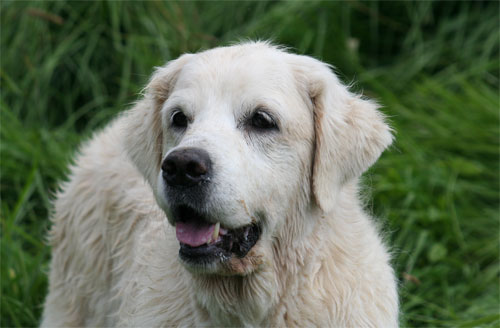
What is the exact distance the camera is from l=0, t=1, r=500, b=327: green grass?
221 inches

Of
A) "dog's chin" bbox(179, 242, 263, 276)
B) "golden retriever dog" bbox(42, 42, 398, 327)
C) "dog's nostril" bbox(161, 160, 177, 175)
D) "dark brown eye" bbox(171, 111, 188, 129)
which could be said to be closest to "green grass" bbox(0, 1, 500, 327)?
"golden retriever dog" bbox(42, 42, 398, 327)

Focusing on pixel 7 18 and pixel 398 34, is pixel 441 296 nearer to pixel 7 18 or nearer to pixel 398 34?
pixel 398 34

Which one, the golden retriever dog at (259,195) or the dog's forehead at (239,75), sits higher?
the dog's forehead at (239,75)

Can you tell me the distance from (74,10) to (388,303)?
478 centimetres

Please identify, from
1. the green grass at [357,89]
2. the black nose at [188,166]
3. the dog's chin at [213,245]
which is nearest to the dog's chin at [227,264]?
the dog's chin at [213,245]

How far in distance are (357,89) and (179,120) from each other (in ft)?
12.4

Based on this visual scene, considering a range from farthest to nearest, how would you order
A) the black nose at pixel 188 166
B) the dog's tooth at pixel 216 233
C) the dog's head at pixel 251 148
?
the dog's tooth at pixel 216 233
the dog's head at pixel 251 148
the black nose at pixel 188 166

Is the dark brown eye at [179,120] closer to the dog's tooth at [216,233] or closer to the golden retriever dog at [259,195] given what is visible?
the golden retriever dog at [259,195]

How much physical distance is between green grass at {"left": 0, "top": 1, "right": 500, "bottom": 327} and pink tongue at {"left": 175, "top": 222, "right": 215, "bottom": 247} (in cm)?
220

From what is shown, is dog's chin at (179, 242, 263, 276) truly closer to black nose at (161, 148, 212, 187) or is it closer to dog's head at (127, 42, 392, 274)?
dog's head at (127, 42, 392, 274)

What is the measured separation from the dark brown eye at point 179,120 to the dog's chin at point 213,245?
0.51m

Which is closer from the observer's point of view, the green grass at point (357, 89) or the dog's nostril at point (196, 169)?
the dog's nostril at point (196, 169)

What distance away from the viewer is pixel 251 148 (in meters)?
3.50

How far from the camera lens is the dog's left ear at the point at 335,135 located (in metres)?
3.63
